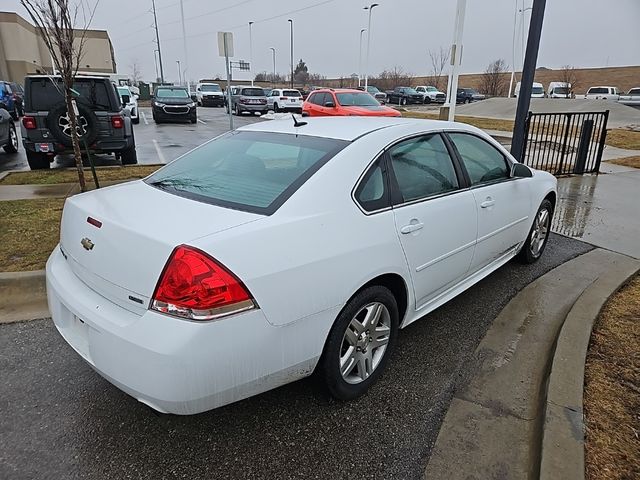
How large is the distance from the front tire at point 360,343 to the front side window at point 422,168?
720mm

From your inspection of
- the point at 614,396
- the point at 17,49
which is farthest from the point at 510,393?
the point at 17,49

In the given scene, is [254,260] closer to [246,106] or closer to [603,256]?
[603,256]

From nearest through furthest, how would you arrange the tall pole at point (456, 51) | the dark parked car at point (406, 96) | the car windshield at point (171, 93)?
1. the tall pole at point (456, 51)
2. the car windshield at point (171, 93)
3. the dark parked car at point (406, 96)

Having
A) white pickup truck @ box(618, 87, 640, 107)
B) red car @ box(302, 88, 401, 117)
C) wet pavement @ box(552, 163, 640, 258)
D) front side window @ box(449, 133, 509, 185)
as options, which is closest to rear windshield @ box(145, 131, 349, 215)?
front side window @ box(449, 133, 509, 185)

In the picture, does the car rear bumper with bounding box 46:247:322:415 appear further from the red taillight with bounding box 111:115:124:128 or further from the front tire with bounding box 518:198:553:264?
the red taillight with bounding box 111:115:124:128

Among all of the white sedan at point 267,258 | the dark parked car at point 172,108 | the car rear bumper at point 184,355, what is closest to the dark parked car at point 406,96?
the dark parked car at point 172,108

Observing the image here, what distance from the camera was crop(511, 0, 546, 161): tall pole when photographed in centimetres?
673

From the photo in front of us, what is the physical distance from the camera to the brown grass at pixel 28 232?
4.21 m

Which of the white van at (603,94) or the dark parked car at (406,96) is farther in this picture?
the dark parked car at (406,96)

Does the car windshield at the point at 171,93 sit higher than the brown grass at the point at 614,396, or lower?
higher

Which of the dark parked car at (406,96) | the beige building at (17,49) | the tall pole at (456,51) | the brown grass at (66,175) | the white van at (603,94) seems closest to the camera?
the brown grass at (66,175)

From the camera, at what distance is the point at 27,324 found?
337cm

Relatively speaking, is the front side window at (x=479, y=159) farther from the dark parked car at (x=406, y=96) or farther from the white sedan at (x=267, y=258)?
the dark parked car at (x=406, y=96)

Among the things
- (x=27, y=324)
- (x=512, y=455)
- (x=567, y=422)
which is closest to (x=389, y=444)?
(x=512, y=455)
